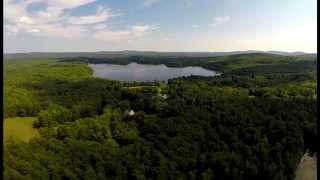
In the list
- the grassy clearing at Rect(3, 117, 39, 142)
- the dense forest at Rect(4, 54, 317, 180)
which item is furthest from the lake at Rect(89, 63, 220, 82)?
the grassy clearing at Rect(3, 117, 39, 142)

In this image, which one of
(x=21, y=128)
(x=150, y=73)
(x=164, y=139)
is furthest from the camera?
(x=150, y=73)

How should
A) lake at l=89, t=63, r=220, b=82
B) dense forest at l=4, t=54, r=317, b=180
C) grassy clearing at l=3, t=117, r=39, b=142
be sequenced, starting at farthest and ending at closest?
lake at l=89, t=63, r=220, b=82 < grassy clearing at l=3, t=117, r=39, b=142 < dense forest at l=4, t=54, r=317, b=180

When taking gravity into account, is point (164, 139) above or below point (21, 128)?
above

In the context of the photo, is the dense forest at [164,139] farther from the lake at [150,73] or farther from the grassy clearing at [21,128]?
the lake at [150,73]

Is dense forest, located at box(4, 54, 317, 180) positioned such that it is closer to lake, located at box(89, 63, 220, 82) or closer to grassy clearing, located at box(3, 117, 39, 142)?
grassy clearing, located at box(3, 117, 39, 142)

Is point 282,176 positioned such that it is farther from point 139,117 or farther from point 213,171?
point 139,117

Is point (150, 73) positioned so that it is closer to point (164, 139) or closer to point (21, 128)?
point (21, 128)

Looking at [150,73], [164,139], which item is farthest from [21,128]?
[150,73]

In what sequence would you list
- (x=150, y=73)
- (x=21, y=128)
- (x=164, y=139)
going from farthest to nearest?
(x=150, y=73) < (x=21, y=128) < (x=164, y=139)
